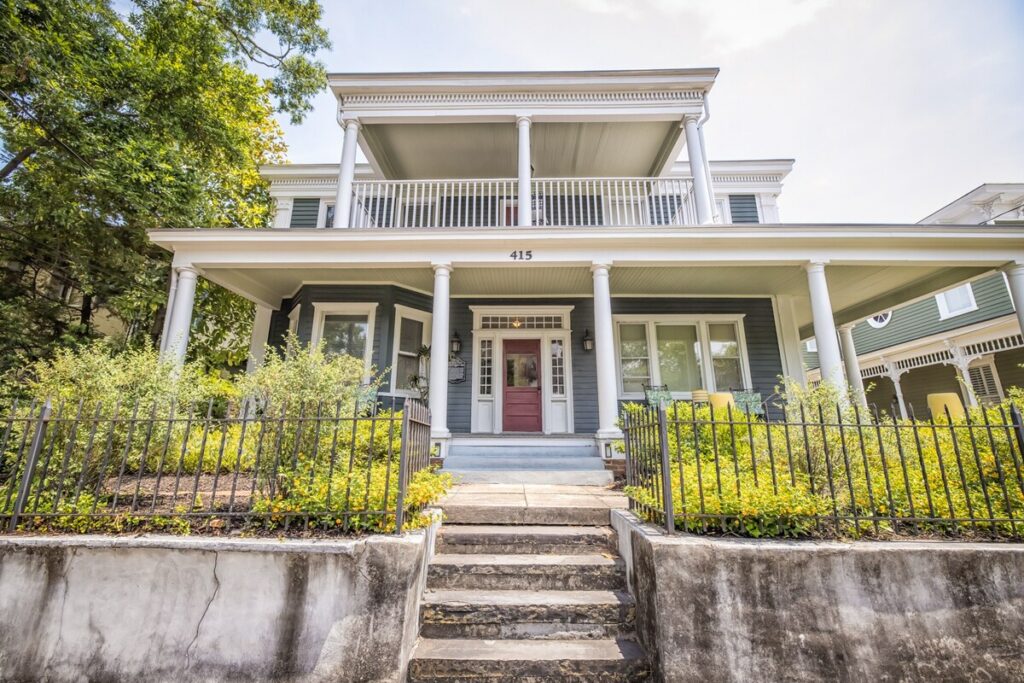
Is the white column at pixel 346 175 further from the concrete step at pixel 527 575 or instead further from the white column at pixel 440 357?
the concrete step at pixel 527 575

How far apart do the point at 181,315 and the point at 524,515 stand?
242 inches

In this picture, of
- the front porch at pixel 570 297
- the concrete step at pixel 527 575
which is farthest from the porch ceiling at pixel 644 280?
the concrete step at pixel 527 575

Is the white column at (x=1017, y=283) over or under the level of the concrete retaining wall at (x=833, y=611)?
over

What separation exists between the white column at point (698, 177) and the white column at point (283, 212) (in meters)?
9.07

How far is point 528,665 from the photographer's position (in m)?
2.29

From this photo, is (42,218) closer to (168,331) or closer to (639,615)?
(168,331)

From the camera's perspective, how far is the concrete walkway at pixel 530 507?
11.6ft

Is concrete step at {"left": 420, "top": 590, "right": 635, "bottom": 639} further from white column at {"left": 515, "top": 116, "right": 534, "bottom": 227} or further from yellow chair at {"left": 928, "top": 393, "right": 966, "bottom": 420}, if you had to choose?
yellow chair at {"left": 928, "top": 393, "right": 966, "bottom": 420}

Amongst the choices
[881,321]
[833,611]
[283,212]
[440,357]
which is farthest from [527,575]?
[881,321]

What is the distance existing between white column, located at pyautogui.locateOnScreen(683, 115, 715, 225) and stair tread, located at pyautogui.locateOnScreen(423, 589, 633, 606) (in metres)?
6.50

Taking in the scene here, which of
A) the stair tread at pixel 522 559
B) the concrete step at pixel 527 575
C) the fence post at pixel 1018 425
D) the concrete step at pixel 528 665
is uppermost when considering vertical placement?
the fence post at pixel 1018 425

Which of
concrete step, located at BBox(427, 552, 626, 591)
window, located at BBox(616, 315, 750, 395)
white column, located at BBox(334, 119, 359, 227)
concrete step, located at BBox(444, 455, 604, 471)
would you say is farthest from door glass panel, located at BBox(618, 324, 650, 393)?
concrete step, located at BBox(427, 552, 626, 591)

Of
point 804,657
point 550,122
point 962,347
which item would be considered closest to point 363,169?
point 550,122

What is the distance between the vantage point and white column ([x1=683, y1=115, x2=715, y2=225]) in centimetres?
746
